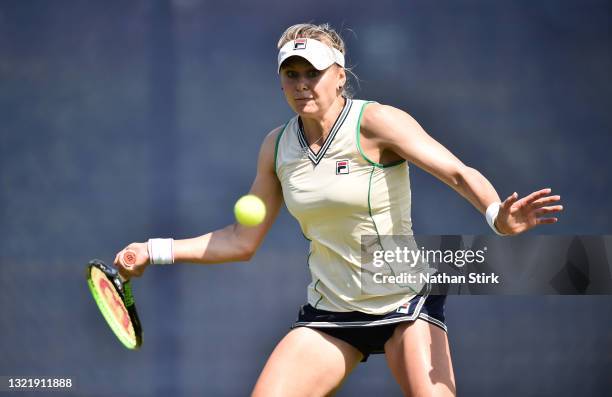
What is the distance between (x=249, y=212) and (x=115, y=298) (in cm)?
60

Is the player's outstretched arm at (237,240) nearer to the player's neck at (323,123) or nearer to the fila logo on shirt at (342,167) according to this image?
the player's neck at (323,123)

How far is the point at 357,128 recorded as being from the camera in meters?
3.32

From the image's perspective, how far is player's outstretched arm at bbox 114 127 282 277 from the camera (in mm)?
3533

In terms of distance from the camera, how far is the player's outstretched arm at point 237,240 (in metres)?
3.53

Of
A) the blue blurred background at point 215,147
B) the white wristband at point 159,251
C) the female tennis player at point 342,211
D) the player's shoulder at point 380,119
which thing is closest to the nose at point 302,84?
the female tennis player at point 342,211

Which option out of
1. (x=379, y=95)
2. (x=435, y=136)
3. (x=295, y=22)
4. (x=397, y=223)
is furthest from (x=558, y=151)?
(x=397, y=223)

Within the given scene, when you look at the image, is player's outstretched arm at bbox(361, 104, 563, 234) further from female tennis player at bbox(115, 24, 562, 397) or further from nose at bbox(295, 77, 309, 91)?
nose at bbox(295, 77, 309, 91)

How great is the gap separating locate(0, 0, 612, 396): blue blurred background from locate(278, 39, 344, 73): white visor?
146cm

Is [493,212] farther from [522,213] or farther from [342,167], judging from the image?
[342,167]

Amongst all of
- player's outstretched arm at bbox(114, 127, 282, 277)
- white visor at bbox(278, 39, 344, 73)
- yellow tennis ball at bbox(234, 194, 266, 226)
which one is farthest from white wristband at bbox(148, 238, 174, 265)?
white visor at bbox(278, 39, 344, 73)

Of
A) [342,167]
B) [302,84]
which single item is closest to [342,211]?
[342,167]

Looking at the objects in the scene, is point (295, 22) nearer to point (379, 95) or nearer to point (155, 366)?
point (379, 95)

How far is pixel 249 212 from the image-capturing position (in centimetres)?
339

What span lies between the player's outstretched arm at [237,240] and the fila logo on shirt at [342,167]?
0.30 meters
